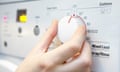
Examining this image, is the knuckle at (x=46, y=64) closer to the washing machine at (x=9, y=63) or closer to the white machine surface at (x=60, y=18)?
the white machine surface at (x=60, y=18)

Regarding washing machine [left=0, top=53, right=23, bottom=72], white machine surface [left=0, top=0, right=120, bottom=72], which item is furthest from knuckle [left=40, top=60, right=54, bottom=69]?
washing machine [left=0, top=53, right=23, bottom=72]

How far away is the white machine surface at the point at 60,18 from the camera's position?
449 mm

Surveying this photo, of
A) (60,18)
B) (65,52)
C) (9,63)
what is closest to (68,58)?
(65,52)

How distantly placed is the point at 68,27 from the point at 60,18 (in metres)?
0.08

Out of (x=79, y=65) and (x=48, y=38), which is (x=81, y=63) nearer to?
(x=79, y=65)

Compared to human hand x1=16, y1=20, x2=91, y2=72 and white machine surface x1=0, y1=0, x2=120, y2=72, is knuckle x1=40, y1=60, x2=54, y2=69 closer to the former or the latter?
human hand x1=16, y1=20, x2=91, y2=72

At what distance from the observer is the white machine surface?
1.47 feet

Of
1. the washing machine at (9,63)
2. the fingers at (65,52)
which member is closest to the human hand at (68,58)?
the fingers at (65,52)

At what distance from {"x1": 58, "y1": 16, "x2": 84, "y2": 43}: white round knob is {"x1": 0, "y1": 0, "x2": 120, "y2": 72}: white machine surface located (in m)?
0.03

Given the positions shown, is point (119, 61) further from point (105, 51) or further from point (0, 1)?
point (0, 1)

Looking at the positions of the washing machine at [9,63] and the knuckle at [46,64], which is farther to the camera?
the washing machine at [9,63]

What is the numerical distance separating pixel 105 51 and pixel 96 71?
5 cm

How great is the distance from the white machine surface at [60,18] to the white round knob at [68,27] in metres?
0.03

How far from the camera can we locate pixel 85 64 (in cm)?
42
